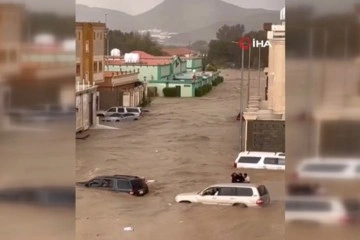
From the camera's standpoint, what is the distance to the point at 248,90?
2.70 metres

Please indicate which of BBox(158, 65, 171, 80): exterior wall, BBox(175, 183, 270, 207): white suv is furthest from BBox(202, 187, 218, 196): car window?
BBox(158, 65, 171, 80): exterior wall

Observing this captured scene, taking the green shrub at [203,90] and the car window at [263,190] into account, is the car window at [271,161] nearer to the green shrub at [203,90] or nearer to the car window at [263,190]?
the car window at [263,190]

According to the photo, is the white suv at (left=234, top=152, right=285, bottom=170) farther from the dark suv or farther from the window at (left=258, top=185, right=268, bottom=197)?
the dark suv

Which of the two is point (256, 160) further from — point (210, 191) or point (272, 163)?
point (210, 191)

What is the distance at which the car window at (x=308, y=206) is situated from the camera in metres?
0.91

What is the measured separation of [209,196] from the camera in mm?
2525

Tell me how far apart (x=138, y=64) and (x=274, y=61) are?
0.80 m

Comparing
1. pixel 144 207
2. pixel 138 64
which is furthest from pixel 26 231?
pixel 138 64

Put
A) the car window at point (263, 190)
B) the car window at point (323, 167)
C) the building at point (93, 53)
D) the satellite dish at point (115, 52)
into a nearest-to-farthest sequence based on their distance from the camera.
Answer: the car window at point (323, 167) < the building at point (93, 53) < the car window at point (263, 190) < the satellite dish at point (115, 52)

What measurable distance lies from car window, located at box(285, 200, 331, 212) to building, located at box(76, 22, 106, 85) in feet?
4.03

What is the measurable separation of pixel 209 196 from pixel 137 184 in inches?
16.2

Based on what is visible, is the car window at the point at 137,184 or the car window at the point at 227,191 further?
the car window at the point at 137,184

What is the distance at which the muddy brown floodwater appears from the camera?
7.24ft

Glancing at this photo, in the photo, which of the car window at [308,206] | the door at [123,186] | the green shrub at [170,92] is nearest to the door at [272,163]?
the green shrub at [170,92]
